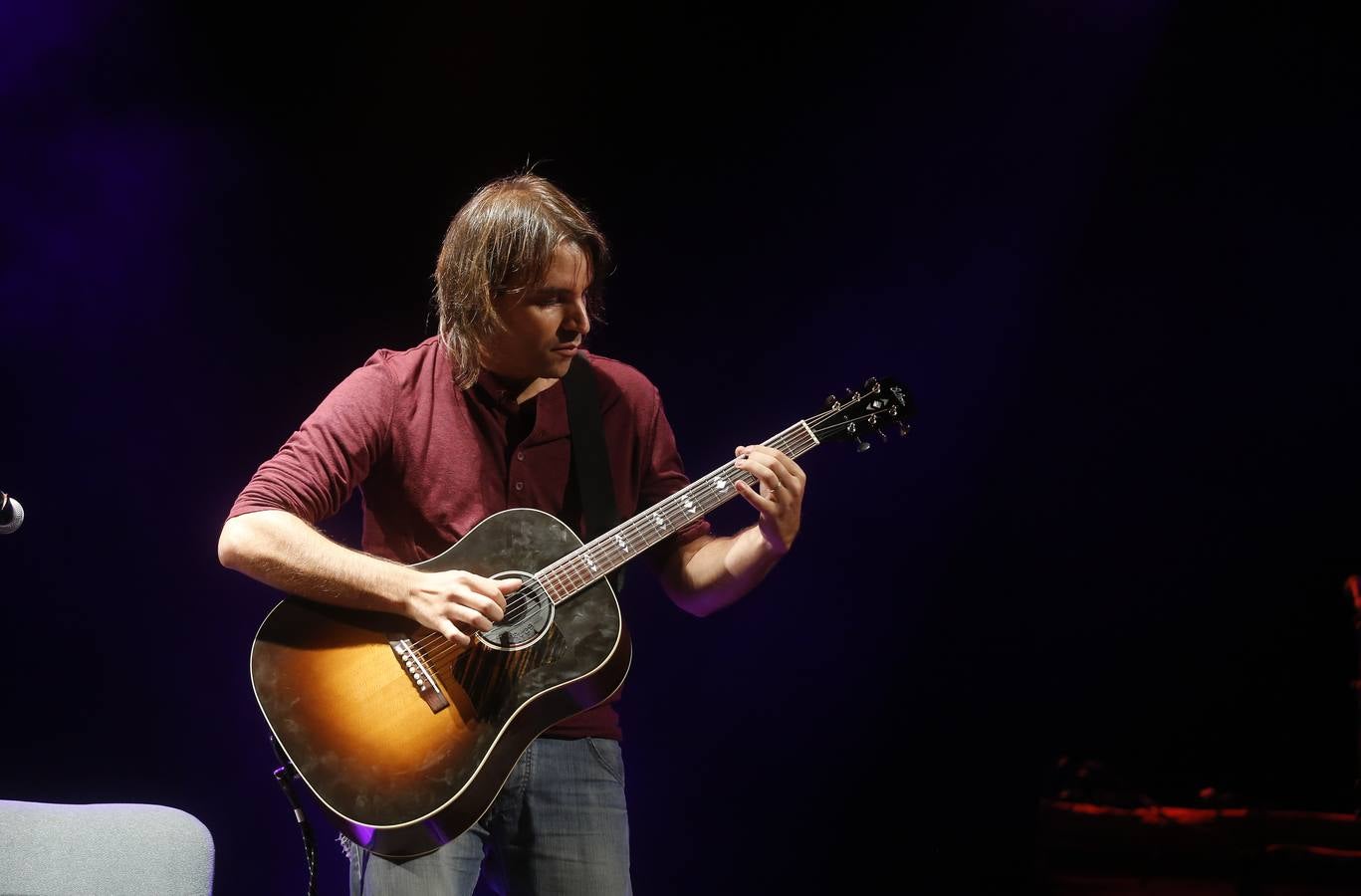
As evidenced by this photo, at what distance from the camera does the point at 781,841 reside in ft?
13.9

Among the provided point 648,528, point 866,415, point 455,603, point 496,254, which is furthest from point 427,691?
point 866,415

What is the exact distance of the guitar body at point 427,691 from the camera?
7.43 feet

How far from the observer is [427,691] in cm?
239

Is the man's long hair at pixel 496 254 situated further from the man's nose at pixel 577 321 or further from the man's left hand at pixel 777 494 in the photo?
the man's left hand at pixel 777 494

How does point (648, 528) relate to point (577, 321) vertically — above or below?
below

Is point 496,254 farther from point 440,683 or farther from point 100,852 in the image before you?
point 100,852

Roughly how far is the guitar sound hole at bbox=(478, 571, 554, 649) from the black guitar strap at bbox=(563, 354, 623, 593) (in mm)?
261

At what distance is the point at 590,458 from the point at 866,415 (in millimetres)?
790

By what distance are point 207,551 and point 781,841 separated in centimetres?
239

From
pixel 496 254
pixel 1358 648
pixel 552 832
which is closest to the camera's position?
pixel 552 832

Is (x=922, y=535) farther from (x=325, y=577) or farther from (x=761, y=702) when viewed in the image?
(x=325, y=577)

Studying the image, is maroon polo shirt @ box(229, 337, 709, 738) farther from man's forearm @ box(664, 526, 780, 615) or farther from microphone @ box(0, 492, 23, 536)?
microphone @ box(0, 492, 23, 536)

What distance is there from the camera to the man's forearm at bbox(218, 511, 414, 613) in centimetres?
236

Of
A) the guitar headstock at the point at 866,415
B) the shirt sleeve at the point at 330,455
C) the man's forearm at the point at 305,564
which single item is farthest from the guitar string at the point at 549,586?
the shirt sleeve at the point at 330,455
